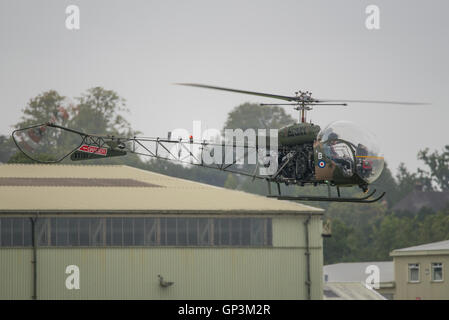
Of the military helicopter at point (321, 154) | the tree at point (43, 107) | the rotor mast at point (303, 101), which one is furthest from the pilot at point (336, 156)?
the tree at point (43, 107)

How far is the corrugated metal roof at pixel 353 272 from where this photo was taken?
3944 inches

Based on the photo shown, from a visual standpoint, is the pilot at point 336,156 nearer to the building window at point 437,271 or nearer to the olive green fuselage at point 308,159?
the olive green fuselage at point 308,159

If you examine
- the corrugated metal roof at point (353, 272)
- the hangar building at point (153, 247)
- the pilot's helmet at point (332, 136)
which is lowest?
the corrugated metal roof at point (353, 272)

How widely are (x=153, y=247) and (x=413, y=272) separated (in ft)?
108

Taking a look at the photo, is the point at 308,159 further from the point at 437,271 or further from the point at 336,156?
the point at 437,271

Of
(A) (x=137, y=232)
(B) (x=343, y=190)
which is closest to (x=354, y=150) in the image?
(A) (x=137, y=232)

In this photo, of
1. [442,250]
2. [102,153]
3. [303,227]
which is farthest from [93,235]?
[442,250]

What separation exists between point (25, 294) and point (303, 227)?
19.2 meters

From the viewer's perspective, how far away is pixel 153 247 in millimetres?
68125

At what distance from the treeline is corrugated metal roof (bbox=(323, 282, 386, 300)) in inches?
1497

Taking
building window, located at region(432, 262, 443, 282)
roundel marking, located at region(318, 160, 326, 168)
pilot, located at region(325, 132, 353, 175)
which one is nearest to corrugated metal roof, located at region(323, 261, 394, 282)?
building window, located at region(432, 262, 443, 282)

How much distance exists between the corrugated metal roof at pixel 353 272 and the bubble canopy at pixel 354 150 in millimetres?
56700

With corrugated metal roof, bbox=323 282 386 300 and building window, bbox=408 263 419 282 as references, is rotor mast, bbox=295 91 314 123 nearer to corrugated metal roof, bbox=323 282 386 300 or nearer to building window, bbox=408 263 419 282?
corrugated metal roof, bbox=323 282 386 300
